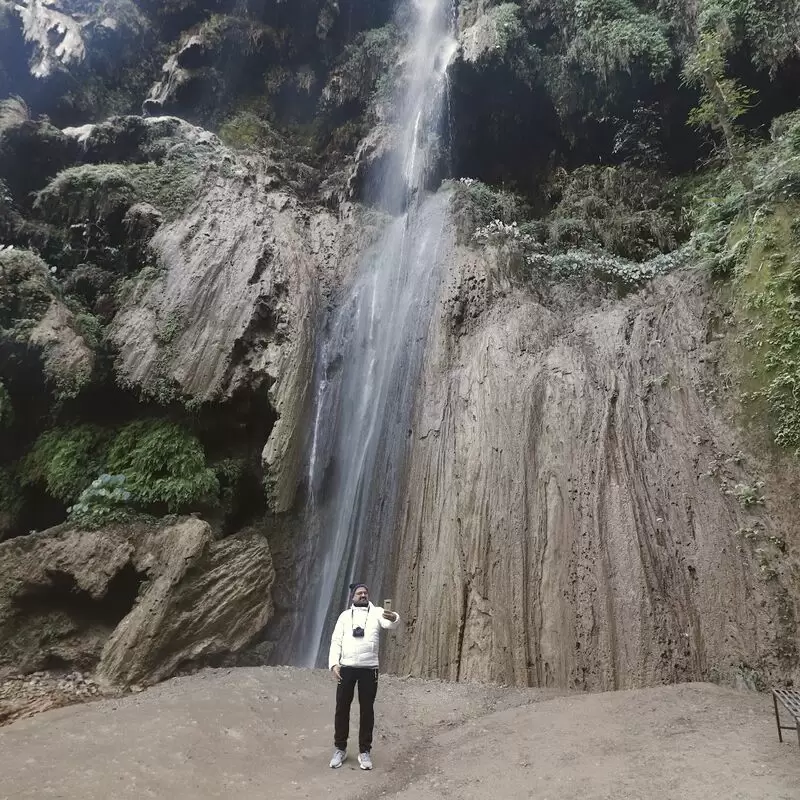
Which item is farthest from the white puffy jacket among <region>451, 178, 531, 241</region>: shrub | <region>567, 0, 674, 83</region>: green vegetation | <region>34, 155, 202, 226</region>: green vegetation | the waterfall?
<region>567, 0, 674, 83</region>: green vegetation

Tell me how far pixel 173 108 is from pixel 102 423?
13.9 metres

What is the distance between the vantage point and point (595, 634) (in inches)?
305

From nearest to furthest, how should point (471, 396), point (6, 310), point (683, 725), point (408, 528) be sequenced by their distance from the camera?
point (683, 725) → point (408, 528) → point (471, 396) → point (6, 310)

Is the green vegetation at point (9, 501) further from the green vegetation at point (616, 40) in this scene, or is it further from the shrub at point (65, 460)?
the green vegetation at point (616, 40)

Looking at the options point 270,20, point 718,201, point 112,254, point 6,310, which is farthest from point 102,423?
point 270,20

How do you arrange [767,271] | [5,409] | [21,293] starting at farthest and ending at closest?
[21,293] → [5,409] → [767,271]

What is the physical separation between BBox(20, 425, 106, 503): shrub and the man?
746cm

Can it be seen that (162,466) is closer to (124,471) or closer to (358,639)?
(124,471)

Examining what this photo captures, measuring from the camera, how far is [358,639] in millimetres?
5371

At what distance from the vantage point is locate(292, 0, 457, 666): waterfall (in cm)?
1032

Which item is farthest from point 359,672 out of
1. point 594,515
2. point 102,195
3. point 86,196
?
point 86,196

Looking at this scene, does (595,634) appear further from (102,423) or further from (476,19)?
(476,19)

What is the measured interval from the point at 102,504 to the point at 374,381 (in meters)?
5.78

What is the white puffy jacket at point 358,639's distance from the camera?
535 centimetres
